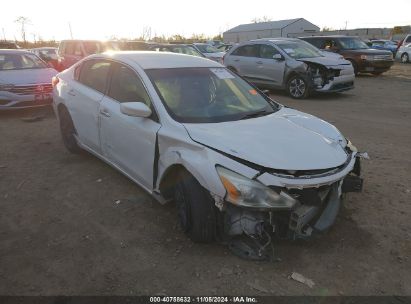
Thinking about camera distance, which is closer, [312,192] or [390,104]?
[312,192]

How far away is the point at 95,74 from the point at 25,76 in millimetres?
4891

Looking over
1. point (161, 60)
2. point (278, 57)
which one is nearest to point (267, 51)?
point (278, 57)

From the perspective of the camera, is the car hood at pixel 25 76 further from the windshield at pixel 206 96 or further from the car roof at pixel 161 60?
the windshield at pixel 206 96

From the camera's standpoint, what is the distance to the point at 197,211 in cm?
308

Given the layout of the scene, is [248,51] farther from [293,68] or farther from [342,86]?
[342,86]

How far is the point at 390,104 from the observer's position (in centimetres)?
1020

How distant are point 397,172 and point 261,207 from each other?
2.95 m

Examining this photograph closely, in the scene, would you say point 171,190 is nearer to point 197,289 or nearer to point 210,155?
point 210,155

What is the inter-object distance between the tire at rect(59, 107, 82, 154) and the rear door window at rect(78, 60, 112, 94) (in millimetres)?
638

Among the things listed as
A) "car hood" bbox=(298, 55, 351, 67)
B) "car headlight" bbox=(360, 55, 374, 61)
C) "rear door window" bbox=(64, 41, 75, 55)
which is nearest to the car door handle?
"car hood" bbox=(298, 55, 351, 67)

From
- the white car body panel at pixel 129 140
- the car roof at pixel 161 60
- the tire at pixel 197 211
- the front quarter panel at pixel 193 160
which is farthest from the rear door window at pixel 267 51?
the tire at pixel 197 211

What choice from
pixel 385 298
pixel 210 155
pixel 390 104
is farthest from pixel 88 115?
pixel 390 104

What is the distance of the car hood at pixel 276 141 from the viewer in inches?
116

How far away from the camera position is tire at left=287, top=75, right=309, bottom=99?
10.7 metres
